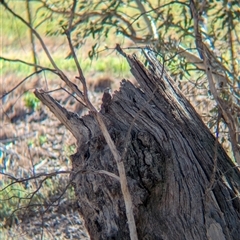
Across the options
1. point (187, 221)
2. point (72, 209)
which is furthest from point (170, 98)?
point (72, 209)

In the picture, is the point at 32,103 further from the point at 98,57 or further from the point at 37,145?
the point at 37,145

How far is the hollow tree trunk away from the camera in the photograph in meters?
3.83

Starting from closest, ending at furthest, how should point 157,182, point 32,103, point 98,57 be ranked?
point 157,182 < point 98,57 < point 32,103

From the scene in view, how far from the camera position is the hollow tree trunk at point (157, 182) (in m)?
3.83

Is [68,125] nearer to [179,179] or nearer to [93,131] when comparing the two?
[93,131]

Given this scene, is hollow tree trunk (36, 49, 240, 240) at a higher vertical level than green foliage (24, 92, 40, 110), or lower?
lower

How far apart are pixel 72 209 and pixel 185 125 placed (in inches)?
125

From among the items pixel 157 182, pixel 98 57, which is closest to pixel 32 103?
pixel 98 57

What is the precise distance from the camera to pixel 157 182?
384 cm

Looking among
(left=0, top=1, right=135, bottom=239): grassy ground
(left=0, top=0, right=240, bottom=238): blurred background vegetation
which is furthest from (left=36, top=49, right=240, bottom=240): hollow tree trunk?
(left=0, top=0, right=240, bottom=238): blurred background vegetation

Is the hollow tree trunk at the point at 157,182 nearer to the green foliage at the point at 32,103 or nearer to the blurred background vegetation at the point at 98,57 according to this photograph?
the blurred background vegetation at the point at 98,57

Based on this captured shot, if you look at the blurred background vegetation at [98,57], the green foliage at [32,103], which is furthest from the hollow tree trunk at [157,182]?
the green foliage at [32,103]

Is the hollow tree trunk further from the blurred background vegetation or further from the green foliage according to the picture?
the green foliage

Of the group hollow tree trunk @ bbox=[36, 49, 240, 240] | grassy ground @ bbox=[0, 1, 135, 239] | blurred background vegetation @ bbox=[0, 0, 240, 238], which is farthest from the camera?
grassy ground @ bbox=[0, 1, 135, 239]
